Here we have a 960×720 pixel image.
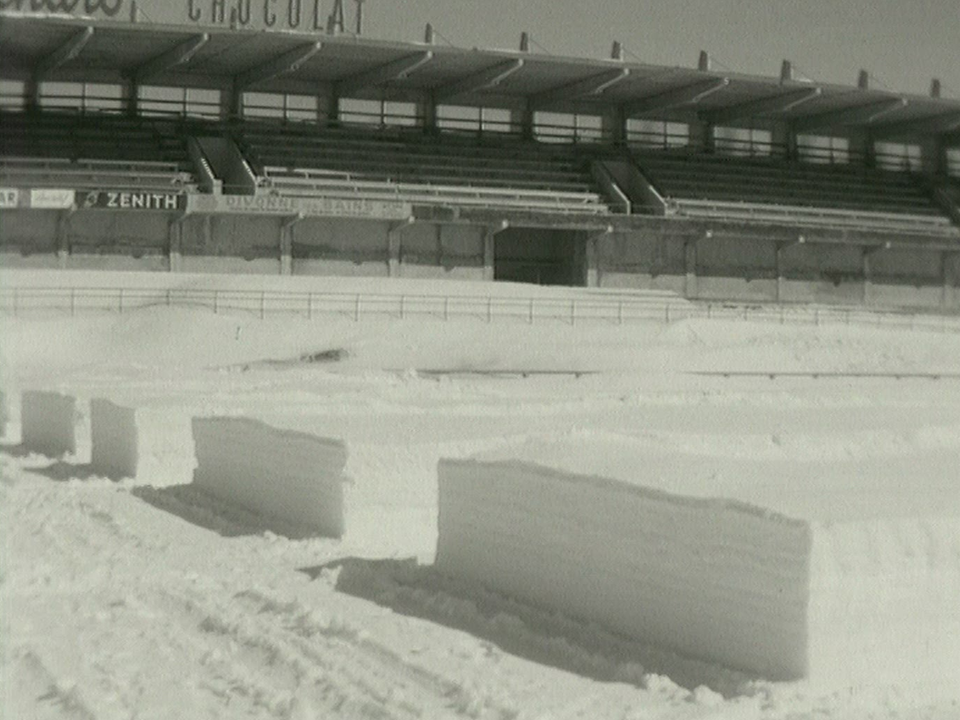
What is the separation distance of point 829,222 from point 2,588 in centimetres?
4310

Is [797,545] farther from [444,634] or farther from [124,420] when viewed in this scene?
[124,420]

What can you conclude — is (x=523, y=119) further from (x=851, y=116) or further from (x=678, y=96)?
(x=851, y=116)

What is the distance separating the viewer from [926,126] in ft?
184

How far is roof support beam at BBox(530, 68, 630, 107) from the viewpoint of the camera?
47.6 meters

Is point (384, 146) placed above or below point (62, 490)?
above

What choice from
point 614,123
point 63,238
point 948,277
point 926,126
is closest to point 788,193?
point 614,123

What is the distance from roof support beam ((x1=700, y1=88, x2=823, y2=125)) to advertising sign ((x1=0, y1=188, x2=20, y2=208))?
25028 mm

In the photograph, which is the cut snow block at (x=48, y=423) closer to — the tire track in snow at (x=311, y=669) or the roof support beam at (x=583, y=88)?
the tire track in snow at (x=311, y=669)

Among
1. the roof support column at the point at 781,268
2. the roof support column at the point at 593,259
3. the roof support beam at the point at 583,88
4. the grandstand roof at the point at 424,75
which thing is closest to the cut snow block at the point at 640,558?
the grandstand roof at the point at 424,75

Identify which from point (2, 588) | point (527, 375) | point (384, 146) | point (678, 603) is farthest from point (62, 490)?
point (384, 146)

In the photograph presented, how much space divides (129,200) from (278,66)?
7.50 metres

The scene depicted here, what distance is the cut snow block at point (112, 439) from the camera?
15.8 meters

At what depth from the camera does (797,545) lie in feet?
20.6

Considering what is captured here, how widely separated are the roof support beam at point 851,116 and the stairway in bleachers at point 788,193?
5.28ft
